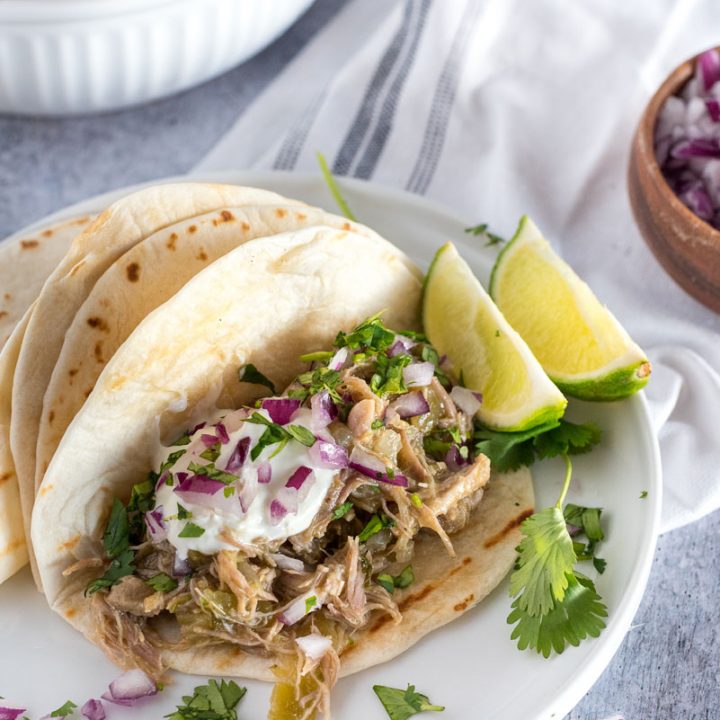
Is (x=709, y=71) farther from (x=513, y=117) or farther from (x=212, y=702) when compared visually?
A: (x=212, y=702)

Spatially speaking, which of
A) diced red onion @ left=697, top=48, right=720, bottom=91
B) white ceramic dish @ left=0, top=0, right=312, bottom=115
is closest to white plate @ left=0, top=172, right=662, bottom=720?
diced red onion @ left=697, top=48, right=720, bottom=91

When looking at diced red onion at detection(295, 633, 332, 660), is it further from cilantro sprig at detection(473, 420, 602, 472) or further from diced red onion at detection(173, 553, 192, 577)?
cilantro sprig at detection(473, 420, 602, 472)

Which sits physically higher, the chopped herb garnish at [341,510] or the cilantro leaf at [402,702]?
the chopped herb garnish at [341,510]

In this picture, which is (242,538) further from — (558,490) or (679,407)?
(679,407)

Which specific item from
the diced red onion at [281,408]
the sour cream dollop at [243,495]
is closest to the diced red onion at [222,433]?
the sour cream dollop at [243,495]

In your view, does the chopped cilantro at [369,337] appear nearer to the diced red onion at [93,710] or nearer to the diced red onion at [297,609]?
the diced red onion at [297,609]

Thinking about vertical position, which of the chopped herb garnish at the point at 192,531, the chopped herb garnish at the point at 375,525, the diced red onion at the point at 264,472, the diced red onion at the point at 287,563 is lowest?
the diced red onion at the point at 287,563
